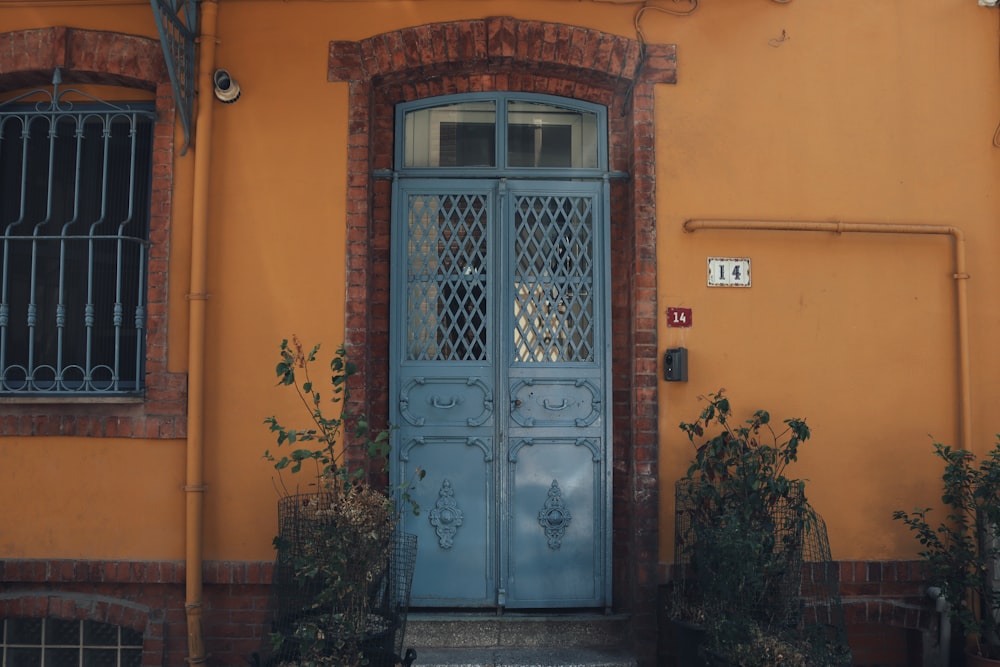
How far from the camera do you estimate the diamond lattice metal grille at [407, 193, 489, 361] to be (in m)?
5.36

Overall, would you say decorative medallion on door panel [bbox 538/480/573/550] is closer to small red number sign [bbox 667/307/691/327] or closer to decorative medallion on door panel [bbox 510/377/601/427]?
decorative medallion on door panel [bbox 510/377/601/427]

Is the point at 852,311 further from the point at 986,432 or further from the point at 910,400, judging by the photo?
the point at 986,432

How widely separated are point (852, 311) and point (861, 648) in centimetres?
200

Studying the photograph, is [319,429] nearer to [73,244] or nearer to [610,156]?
[73,244]

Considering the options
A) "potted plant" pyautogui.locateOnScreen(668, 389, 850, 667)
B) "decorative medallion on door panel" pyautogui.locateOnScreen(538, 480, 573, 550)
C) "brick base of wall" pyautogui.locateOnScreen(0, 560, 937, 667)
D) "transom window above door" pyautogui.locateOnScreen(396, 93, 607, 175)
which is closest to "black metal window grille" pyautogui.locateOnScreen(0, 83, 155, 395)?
"brick base of wall" pyautogui.locateOnScreen(0, 560, 937, 667)

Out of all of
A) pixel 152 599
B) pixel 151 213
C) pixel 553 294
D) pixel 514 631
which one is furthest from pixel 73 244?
pixel 514 631

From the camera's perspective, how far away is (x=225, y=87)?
5086 mm

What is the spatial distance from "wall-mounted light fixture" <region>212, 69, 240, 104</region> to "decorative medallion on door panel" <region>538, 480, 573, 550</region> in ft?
10.1

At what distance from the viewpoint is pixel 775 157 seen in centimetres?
522

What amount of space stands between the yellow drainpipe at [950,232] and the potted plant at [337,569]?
2428 mm

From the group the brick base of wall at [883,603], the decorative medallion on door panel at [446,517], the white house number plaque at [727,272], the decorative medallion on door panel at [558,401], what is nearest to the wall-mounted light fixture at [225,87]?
the decorative medallion on door panel at [558,401]

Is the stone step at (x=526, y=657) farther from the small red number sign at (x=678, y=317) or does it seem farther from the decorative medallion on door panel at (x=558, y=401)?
the small red number sign at (x=678, y=317)

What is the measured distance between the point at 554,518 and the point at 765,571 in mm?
1379

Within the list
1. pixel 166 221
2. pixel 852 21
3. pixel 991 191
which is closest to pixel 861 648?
pixel 991 191
